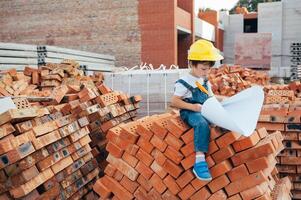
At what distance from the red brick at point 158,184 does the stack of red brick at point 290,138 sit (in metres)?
2.00

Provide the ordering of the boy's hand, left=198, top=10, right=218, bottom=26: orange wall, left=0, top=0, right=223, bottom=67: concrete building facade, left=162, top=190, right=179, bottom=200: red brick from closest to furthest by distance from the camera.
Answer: the boy's hand → left=162, top=190, right=179, bottom=200: red brick → left=0, top=0, right=223, bottom=67: concrete building facade → left=198, top=10, right=218, bottom=26: orange wall

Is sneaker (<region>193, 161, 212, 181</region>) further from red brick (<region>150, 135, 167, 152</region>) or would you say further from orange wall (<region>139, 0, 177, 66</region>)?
orange wall (<region>139, 0, 177, 66</region>)

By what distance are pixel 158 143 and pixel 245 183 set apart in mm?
962

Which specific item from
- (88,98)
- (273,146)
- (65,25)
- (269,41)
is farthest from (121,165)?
(269,41)

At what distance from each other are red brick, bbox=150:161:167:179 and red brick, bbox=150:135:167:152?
0.17 metres

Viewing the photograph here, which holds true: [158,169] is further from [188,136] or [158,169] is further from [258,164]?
[258,164]

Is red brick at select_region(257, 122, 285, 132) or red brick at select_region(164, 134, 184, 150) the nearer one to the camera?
red brick at select_region(164, 134, 184, 150)

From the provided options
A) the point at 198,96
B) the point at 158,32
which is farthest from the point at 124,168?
the point at 158,32

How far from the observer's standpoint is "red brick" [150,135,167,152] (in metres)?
4.26

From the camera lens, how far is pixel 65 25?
20375 mm

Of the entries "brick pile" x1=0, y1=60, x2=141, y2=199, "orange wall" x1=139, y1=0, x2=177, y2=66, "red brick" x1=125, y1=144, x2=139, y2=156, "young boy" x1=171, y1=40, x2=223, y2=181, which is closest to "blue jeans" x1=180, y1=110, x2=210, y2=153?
"young boy" x1=171, y1=40, x2=223, y2=181

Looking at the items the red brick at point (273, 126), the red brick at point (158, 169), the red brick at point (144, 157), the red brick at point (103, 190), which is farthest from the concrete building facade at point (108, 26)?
the red brick at point (158, 169)

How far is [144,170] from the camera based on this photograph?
439 cm

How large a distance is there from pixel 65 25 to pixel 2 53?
8.58 metres
